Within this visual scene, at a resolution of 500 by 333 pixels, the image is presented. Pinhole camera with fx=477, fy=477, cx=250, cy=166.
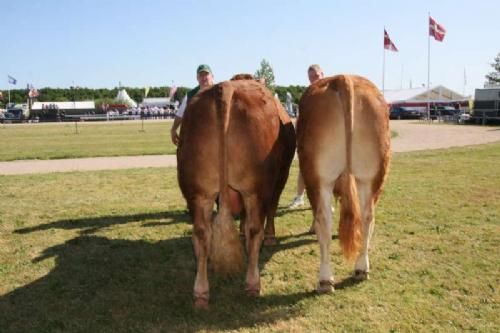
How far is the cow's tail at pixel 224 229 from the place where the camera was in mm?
4207

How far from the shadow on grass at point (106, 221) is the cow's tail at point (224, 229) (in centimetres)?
336

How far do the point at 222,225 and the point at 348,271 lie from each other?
1.73 m

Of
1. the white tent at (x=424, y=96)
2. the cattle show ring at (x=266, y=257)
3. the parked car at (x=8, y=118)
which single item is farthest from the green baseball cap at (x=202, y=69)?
the parked car at (x=8, y=118)

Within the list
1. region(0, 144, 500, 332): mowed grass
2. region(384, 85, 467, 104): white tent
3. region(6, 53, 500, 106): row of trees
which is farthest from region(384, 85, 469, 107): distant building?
region(0, 144, 500, 332): mowed grass

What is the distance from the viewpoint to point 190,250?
6.12 meters

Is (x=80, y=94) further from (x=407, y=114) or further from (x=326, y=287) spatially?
(x=326, y=287)

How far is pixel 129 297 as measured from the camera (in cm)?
457

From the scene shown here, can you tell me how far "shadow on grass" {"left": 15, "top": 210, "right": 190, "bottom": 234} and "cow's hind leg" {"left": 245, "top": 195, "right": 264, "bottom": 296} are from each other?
3.26 meters

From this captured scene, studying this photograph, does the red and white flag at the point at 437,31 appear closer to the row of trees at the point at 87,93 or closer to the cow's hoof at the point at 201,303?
the cow's hoof at the point at 201,303

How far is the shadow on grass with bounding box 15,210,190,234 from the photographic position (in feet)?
23.9

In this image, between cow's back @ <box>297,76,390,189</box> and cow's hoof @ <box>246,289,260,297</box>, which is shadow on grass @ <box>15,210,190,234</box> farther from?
cow's back @ <box>297,76,390,189</box>

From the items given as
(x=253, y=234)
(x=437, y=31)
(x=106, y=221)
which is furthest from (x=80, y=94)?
(x=253, y=234)

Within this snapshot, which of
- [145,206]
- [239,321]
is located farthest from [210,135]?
[145,206]

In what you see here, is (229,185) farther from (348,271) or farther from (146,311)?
(348,271)
